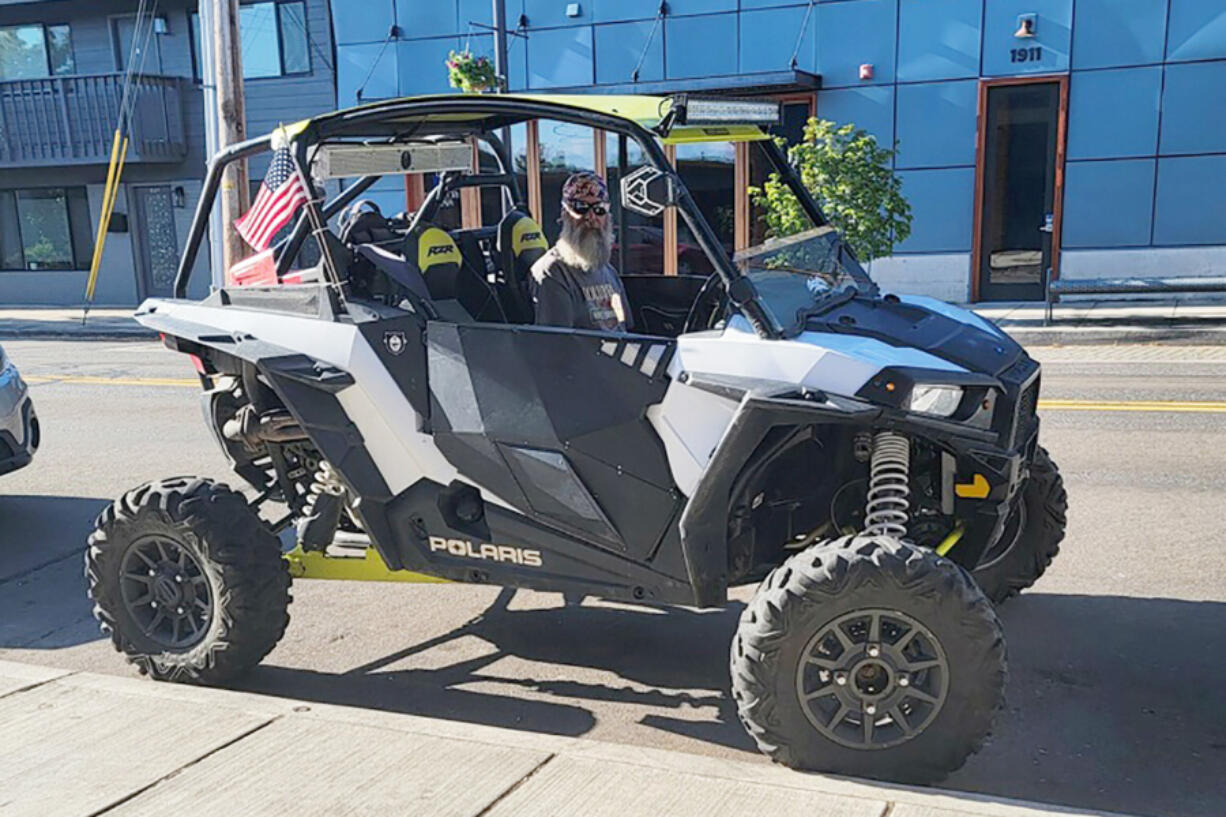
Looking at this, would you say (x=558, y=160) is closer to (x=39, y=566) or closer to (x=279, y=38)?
(x=279, y=38)

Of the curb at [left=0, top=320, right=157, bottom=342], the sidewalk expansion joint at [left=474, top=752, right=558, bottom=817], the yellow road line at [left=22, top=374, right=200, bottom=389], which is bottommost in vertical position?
the curb at [left=0, top=320, right=157, bottom=342]

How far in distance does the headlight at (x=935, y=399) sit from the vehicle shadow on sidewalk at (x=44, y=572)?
13.0 ft

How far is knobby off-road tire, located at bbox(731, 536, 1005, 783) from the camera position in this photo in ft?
11.8

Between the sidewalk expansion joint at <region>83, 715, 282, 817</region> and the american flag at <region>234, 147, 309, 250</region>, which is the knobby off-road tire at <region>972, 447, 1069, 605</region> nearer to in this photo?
the sidewalk expansion joint at <region>83, 715, 282, 817</region>

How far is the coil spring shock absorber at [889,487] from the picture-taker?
3.92m

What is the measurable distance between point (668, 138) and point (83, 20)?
82.2ft

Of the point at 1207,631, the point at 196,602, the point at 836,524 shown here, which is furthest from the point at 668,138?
the point at 1207,631

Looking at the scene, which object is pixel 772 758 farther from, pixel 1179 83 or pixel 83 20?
pixel 83 20

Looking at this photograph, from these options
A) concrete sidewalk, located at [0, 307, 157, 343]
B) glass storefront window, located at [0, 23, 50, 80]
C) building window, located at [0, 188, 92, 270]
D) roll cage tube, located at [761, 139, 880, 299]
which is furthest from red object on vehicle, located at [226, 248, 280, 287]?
glass storefront window, located at [0, 23, 50, 80]

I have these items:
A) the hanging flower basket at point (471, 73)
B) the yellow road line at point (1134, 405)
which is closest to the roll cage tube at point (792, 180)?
the yellow road line at point (1134, 405)

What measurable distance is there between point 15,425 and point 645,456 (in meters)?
4.95

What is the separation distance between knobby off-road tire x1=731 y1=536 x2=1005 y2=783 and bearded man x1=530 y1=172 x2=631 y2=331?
1457mm

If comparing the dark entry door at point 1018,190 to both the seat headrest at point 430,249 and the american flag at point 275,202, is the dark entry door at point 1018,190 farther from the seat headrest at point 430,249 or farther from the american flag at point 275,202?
the american flag at point 275,202

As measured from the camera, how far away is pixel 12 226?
85.9 feet
